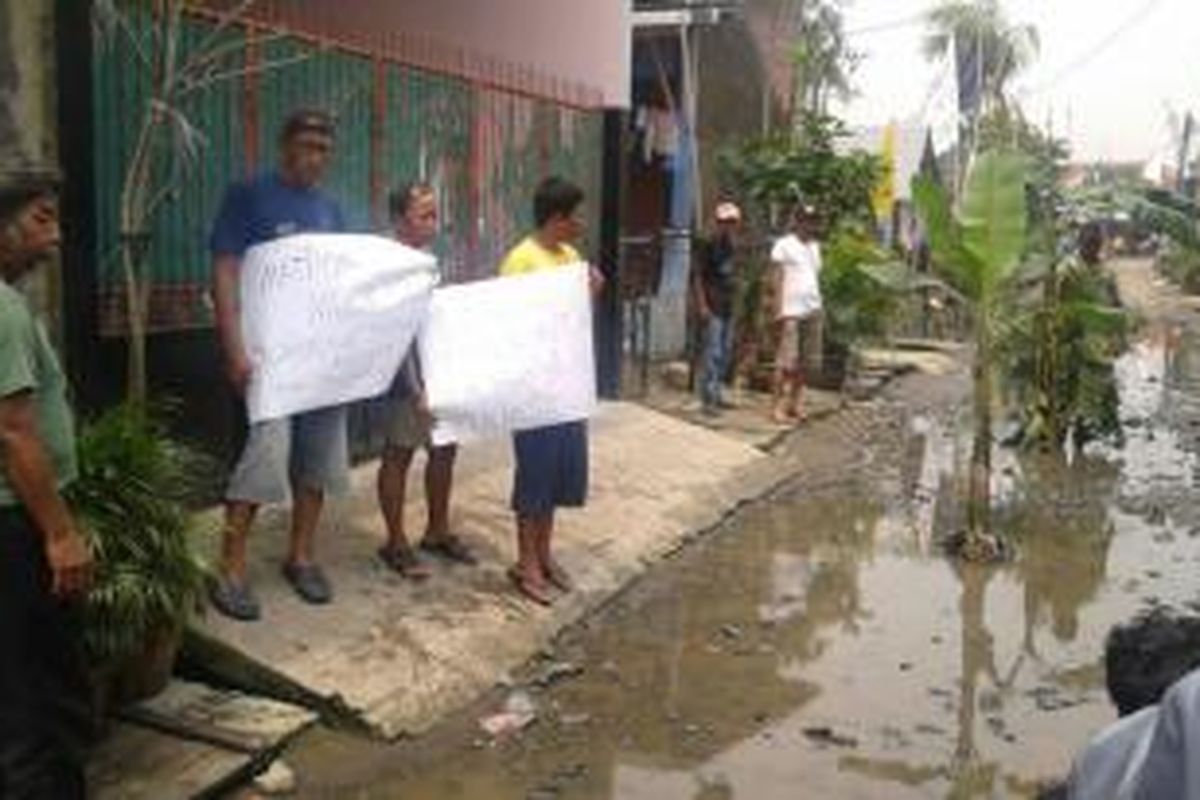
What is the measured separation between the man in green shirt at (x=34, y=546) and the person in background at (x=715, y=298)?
9.15 meters

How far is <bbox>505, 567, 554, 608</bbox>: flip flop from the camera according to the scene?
23.4 feet

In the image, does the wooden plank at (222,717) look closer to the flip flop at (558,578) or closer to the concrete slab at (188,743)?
the concrete slab at (188,743)

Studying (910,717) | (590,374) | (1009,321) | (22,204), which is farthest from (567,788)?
(1009,321)

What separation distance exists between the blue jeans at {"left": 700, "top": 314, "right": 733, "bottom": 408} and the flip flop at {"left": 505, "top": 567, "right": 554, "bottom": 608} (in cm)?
621

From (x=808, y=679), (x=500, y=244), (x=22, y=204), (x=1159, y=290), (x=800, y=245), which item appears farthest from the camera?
(x=1159, y=290)

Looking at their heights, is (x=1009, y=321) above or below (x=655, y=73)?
below

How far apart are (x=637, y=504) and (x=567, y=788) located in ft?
12.5

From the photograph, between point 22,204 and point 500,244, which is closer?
point 22,204

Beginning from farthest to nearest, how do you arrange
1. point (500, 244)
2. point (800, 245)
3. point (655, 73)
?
point (655, 73)
point (800, 245)
point (500, 244)

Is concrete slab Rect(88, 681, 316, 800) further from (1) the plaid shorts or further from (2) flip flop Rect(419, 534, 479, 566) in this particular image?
(1) the plaid shorts

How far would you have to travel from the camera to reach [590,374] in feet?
23.0

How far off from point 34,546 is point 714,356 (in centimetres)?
940

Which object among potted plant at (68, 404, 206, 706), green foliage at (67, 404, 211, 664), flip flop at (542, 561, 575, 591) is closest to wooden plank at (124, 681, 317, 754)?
potted plant at (68, 404, 206, 706)

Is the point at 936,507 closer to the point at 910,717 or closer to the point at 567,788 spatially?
the point at 910,717
